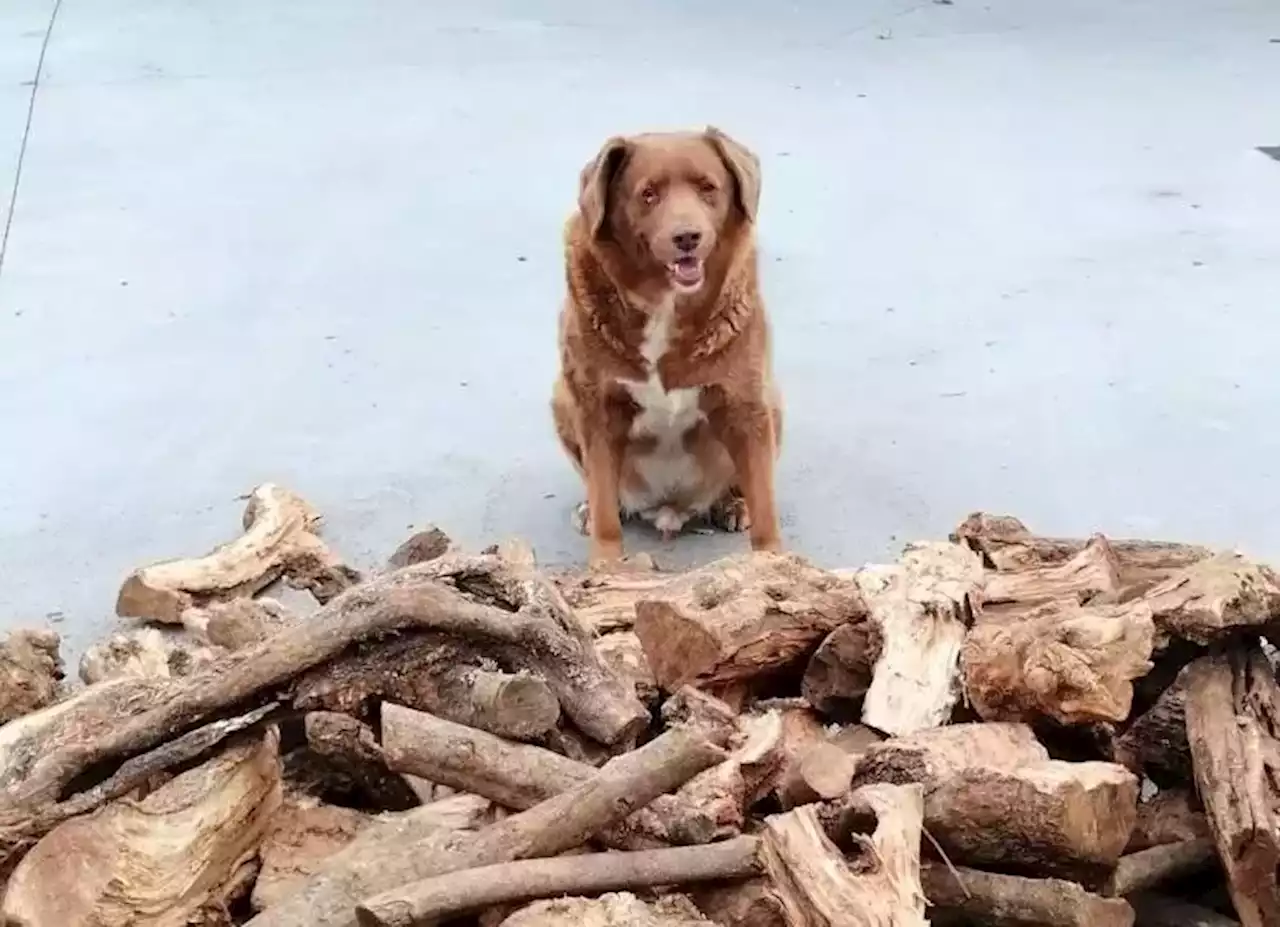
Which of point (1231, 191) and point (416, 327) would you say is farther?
point (1231, 191)

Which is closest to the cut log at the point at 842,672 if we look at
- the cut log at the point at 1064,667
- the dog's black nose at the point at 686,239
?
the cut log at the point at 1064,667

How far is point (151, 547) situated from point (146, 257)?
1516 millimetres

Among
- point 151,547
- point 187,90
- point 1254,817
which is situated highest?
point 187,90

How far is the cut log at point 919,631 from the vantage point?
1720 mm

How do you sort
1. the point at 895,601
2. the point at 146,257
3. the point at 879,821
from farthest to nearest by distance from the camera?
the point at 146,257 → the point at 895,601 → the point at 879,821

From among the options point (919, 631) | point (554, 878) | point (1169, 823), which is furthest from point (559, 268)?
point (554, 878)

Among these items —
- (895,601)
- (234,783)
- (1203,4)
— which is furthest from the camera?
(1203,4)

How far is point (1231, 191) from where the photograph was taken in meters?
4.36

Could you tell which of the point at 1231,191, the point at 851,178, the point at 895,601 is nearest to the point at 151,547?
the point at 895,601

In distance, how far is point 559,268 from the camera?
13.0 feet

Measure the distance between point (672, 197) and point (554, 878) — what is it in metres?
1.36

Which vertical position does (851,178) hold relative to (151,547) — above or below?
above

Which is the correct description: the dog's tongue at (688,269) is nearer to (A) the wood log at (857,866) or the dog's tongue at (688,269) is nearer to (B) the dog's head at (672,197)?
(B) the dog's head at (672,197)

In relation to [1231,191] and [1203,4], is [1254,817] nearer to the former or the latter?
[1231,191]
